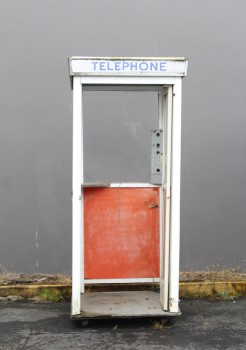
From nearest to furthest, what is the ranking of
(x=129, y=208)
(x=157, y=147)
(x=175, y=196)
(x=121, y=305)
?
(x=175, y=196), (x=121, y=305), (x=157, y=147), (x=129, y=208)

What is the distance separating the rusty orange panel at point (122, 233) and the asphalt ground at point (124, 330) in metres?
0.58

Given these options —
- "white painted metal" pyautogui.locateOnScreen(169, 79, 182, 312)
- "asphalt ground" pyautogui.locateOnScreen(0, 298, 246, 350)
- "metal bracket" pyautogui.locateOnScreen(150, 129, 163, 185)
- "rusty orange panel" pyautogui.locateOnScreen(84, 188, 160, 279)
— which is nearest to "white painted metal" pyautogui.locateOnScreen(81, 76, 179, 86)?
"white painted metal" pyautogui.locateOnScreen(169, 79, 182, 312)

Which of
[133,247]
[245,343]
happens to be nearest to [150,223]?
[133,247]

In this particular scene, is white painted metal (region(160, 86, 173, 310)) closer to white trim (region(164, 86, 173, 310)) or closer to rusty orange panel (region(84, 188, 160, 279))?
white trim (region(164, 86, 173, 310))

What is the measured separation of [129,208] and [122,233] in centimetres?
27

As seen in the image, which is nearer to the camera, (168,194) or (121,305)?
(168,194)

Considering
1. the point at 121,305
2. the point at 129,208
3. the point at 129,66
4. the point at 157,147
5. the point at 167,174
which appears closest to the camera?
the point at 129,66

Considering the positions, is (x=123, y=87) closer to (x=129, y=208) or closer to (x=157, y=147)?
(x=157, y=147)

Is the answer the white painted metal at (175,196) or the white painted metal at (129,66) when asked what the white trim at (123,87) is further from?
the white painted metal at (175,196)

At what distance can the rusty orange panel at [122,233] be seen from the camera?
5152 millimetres

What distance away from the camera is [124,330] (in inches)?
177

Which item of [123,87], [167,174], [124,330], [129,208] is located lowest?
[124,330]

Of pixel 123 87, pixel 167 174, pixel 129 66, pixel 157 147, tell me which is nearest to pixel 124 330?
pixel 167 174

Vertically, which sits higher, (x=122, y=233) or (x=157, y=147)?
(x=157, y=147)
